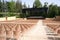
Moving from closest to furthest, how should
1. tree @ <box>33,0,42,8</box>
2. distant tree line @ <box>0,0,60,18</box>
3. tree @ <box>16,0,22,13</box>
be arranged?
distant tree line @ <box>0,0,60,18</box> → tree @ <box>16,0,22,13</box> → tree @ <box>33,0,42,8</box>

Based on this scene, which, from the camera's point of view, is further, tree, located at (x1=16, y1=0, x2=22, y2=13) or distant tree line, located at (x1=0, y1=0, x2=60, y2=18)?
tree, located at (x1=16, y1=0, x2=22, y2=13)

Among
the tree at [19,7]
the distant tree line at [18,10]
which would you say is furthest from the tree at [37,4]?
the tree at [19,7]

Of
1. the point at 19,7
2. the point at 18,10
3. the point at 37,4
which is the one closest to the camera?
the point at 18,10

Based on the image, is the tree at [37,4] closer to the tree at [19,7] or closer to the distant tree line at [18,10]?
the distant tree line at [18,10]

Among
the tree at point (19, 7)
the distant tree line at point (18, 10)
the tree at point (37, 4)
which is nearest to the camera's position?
the distant tree line at point (18, 10)

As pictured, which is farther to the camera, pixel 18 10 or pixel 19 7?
pixel 19 7

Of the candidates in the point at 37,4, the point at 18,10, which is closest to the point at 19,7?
the point at 18,10

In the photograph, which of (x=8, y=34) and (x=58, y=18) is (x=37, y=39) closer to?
(x=8, y=34)

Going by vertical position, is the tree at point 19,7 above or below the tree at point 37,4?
below

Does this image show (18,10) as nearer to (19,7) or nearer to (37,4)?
(19,7)

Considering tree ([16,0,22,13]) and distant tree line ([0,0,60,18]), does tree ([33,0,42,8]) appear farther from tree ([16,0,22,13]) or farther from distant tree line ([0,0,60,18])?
tree ([16,0,22,13])

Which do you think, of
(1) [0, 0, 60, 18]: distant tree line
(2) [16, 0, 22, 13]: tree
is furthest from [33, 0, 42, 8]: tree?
(2) [16, 0, 22, 13]: tree

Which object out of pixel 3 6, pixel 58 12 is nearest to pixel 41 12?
pixel 58 12

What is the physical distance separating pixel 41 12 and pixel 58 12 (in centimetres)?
693
